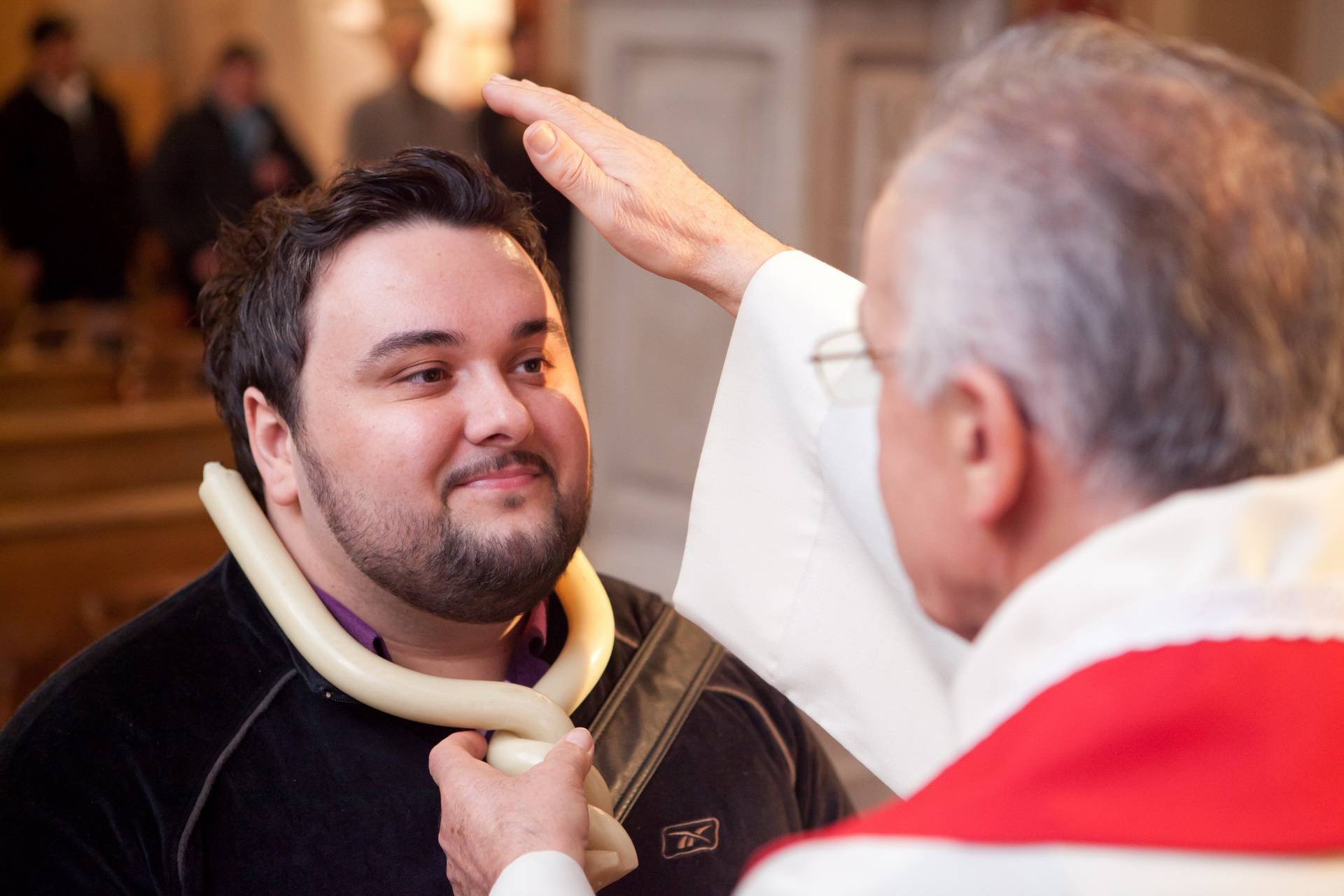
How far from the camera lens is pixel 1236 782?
36.2 inches

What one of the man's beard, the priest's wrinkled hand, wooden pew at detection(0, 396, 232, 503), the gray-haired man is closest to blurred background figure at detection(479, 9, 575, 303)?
wooden pew at detection(0, 396, 232, 503)

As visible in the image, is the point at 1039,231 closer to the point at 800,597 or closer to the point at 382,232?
the point at 800,597

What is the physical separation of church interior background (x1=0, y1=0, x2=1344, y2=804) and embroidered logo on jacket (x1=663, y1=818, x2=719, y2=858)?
1.03 meters

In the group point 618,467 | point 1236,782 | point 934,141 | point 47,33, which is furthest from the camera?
point 47,33

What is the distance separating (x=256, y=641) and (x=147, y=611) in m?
0.17

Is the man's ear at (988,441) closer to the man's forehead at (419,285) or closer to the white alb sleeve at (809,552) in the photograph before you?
the white alb sleeve at (809,552)

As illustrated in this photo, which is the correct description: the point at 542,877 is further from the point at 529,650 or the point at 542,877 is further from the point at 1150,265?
the point at 1150,265

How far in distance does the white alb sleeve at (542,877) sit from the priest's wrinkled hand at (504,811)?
0.06 ft

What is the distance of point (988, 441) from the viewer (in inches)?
40.1

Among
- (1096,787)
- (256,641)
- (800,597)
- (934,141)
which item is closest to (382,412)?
(256,641)

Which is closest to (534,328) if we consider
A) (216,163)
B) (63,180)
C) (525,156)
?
(525,156)

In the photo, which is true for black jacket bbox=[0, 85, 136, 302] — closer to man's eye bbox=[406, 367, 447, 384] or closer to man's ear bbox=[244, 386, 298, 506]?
man's ear bbox=[244, 386, 298, 506]

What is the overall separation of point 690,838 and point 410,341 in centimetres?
76

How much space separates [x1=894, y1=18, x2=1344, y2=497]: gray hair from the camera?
94 cm
